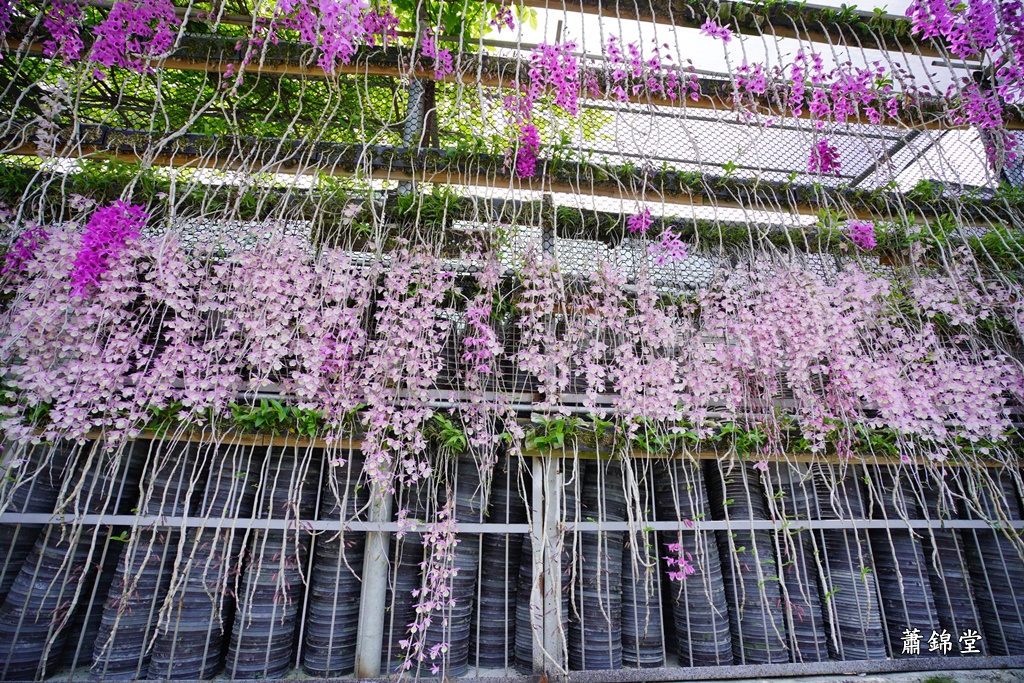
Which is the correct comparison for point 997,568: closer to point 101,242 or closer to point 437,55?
point 437,55

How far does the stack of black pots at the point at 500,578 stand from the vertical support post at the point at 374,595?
465mm

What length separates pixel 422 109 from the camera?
3.43 m

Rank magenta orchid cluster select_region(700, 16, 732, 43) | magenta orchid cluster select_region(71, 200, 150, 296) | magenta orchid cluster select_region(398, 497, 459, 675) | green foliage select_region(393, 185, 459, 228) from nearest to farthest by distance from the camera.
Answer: magenta orchid cluster select_region(398, 497, 459, 675) → magenta orchid cluster select_region(71, 200, 150, 296) → green foliage select_region(393, 185, 459, 228) → magenta orchid cluster select_region(700, 16, 732, 43)

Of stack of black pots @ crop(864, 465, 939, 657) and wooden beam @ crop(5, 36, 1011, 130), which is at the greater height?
wooden beam @ crop(5, 36, 1011, 130)

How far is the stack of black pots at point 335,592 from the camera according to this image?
229cm

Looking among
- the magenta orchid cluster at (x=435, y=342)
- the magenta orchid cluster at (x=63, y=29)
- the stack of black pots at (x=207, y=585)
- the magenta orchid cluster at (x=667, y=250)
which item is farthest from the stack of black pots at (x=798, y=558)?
the magenta orchid cluster at (x=63, y=29)

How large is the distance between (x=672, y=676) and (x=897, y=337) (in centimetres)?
228

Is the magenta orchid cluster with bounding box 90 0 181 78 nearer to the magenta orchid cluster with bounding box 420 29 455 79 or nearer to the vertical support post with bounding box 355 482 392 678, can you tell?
the magenta orchid cluster with bounding box 420 29 455 79

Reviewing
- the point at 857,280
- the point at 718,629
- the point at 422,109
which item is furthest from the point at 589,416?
the point at 422,109

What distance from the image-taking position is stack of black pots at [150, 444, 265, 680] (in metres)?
2.16

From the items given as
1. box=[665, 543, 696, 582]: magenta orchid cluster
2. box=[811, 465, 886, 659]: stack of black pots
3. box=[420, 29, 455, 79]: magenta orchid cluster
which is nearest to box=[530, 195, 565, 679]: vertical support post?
box=[665, 543, 696, 582]: magenta orchid cluster

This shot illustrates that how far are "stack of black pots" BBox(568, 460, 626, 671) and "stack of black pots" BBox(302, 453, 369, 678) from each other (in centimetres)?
106

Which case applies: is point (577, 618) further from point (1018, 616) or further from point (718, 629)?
point (1018, 616)

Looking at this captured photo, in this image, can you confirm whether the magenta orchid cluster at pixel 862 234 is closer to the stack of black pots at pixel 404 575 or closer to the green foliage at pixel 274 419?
the stack of black pots at pixel 404 575
